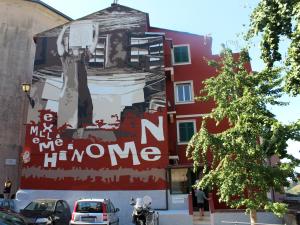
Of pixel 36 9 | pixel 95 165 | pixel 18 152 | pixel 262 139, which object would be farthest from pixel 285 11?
pixel 36 9

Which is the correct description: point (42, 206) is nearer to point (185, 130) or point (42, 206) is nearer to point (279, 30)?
point (279, 30)

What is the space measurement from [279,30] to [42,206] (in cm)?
1163

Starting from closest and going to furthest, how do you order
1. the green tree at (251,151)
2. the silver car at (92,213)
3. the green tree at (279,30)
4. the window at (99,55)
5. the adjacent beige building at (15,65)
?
1. the green tree at (279,30)
2. the green tree at (251,151)
3. the silver car at (92,213)
4. the window at (99,55)
5. the adjacent beige building at (15,65)

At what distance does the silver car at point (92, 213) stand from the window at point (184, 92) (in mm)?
12526

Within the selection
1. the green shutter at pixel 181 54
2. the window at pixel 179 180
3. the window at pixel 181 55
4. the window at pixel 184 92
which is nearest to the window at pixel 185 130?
the window at pixel 184 92

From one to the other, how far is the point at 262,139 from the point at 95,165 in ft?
36.3

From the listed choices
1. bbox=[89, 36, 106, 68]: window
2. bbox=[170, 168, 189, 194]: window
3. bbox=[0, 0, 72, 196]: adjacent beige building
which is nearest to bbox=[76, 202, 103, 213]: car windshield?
bbox=[170, 168, 189, 194]: window

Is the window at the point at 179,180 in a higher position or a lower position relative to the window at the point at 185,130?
lower

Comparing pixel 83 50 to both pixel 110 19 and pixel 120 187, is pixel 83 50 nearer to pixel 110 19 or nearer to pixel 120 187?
pixel 110 19

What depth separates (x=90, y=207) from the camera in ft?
51.3

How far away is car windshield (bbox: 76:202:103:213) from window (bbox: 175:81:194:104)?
12724mm

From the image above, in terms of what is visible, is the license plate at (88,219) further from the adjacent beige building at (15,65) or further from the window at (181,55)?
the window at (181,55)

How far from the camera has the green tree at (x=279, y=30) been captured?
9266 mm

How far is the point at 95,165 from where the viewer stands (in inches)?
902
